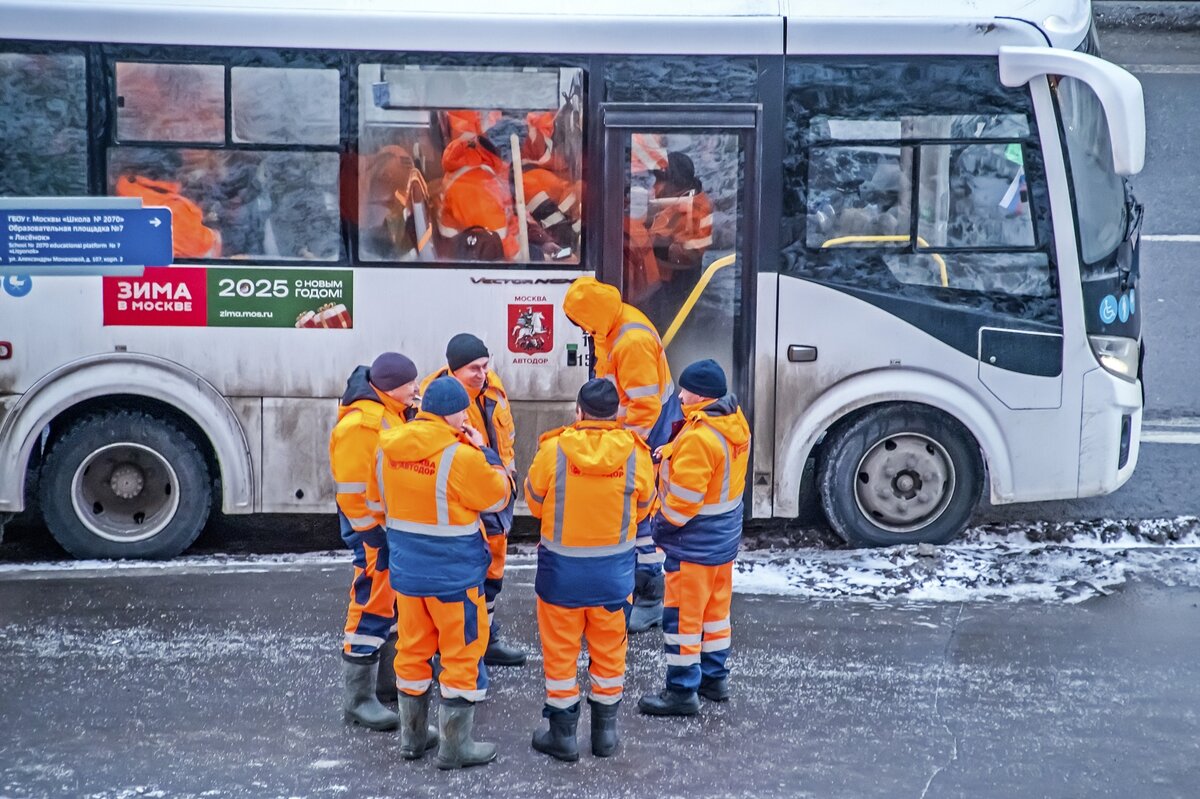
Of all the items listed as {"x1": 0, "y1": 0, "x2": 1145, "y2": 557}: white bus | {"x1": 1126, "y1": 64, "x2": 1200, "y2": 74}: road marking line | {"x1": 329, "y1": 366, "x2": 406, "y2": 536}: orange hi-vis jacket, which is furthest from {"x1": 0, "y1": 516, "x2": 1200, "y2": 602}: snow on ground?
{"x1": 1126, "y1": 64, "x2": 1200, "y2": 74}: road marking line

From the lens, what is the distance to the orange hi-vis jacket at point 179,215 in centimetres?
841

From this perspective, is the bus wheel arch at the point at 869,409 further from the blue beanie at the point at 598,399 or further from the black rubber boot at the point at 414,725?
the black rubber boot at the point at 414,725

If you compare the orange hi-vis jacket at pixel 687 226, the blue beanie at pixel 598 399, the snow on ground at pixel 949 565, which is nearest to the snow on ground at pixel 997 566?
the snow on ground at pixel 949 565

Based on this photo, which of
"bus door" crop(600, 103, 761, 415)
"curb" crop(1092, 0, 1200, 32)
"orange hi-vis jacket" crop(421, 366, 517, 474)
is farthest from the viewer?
"curb" crop(1092, 0, 1200, 32)

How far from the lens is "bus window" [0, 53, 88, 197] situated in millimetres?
8336

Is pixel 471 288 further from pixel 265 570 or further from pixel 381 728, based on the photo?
pixel 381 728

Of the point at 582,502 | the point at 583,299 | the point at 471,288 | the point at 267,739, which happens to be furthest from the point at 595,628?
the point at 471,288

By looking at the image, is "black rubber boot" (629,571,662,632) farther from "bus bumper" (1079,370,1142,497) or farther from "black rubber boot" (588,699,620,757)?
"bus bumper" (1079,370,1142,497)

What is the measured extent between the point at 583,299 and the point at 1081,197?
3050mm

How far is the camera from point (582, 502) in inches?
230

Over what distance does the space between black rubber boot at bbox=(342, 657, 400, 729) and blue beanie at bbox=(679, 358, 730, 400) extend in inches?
69.5

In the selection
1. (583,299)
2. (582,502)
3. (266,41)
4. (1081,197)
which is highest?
(266,41)

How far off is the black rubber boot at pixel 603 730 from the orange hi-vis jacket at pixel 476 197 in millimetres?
3208

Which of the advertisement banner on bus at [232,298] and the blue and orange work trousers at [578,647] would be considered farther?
the advertisement banner on bus at [232,298]
